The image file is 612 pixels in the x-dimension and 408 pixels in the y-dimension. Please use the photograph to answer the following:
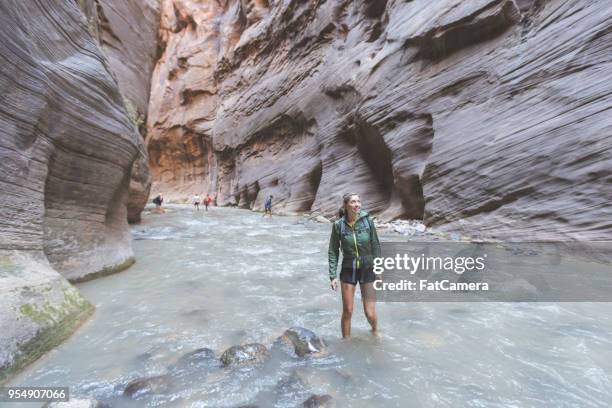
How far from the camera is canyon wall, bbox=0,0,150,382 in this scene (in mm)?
3580

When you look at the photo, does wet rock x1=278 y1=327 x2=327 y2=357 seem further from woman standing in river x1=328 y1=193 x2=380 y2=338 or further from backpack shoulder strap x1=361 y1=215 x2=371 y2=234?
backpack shoulder strap x1=361 y1=215 x2=371 y2=234

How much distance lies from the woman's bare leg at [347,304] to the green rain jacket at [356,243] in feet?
0.61

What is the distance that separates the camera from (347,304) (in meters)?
3.63

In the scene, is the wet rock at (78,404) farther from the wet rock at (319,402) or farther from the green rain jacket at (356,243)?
the green rain jacket at (356,243)

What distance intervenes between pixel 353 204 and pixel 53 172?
16.8 ft

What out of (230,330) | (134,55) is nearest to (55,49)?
(230,330)

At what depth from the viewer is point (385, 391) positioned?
2797 mm

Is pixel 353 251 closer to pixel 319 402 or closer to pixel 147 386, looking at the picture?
pixel 319 402

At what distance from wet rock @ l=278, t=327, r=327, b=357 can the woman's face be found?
147 centimetres

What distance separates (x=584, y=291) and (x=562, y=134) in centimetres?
474

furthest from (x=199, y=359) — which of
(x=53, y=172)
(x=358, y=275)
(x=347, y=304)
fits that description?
(x=53, y=172)

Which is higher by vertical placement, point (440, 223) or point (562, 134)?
point (562, 134)

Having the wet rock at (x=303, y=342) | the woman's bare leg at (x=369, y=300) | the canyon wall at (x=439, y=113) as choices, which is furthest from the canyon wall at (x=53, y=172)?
the canyon wall at (x=439, y=113)

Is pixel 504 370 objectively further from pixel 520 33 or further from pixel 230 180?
pixel 230 180
